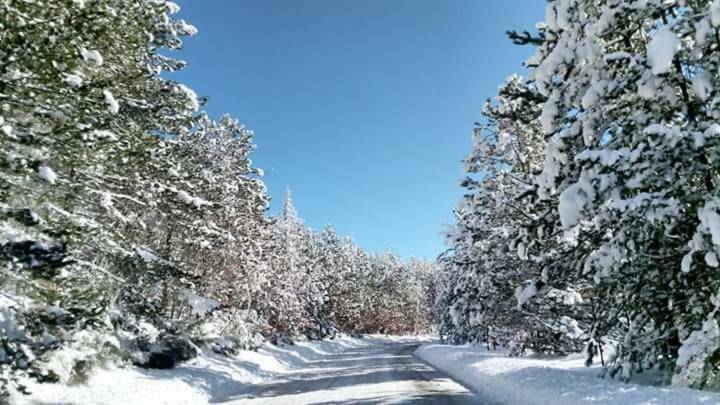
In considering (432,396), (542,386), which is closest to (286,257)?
(432,396)

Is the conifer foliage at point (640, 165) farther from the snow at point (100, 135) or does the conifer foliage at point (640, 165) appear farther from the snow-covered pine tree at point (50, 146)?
the snow-covered pine tree at point (50, 146)

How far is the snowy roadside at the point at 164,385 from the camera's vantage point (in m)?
10.4

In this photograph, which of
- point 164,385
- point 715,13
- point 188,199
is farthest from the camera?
point 164,385

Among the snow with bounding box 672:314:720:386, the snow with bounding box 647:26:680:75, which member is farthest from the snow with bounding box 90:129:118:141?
the snow with bounding box 672:314:720:386

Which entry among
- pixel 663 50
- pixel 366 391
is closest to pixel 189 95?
pixel 366 391

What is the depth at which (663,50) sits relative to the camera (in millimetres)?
5629

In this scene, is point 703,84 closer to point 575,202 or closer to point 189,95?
point 575,202

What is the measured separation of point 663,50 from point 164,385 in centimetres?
1369

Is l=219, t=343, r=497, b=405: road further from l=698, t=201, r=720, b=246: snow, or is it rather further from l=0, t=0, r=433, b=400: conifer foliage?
l=698, t=201, r=720, b=246: snow

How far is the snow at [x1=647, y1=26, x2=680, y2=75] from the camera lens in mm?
5586

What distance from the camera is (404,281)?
77.4 metres

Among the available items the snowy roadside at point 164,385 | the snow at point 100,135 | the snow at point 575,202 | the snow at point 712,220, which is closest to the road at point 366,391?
the snowy roadside at point 164,385

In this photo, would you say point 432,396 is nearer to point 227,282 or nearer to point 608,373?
point 608,373

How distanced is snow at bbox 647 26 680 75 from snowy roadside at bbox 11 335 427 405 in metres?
11.7
